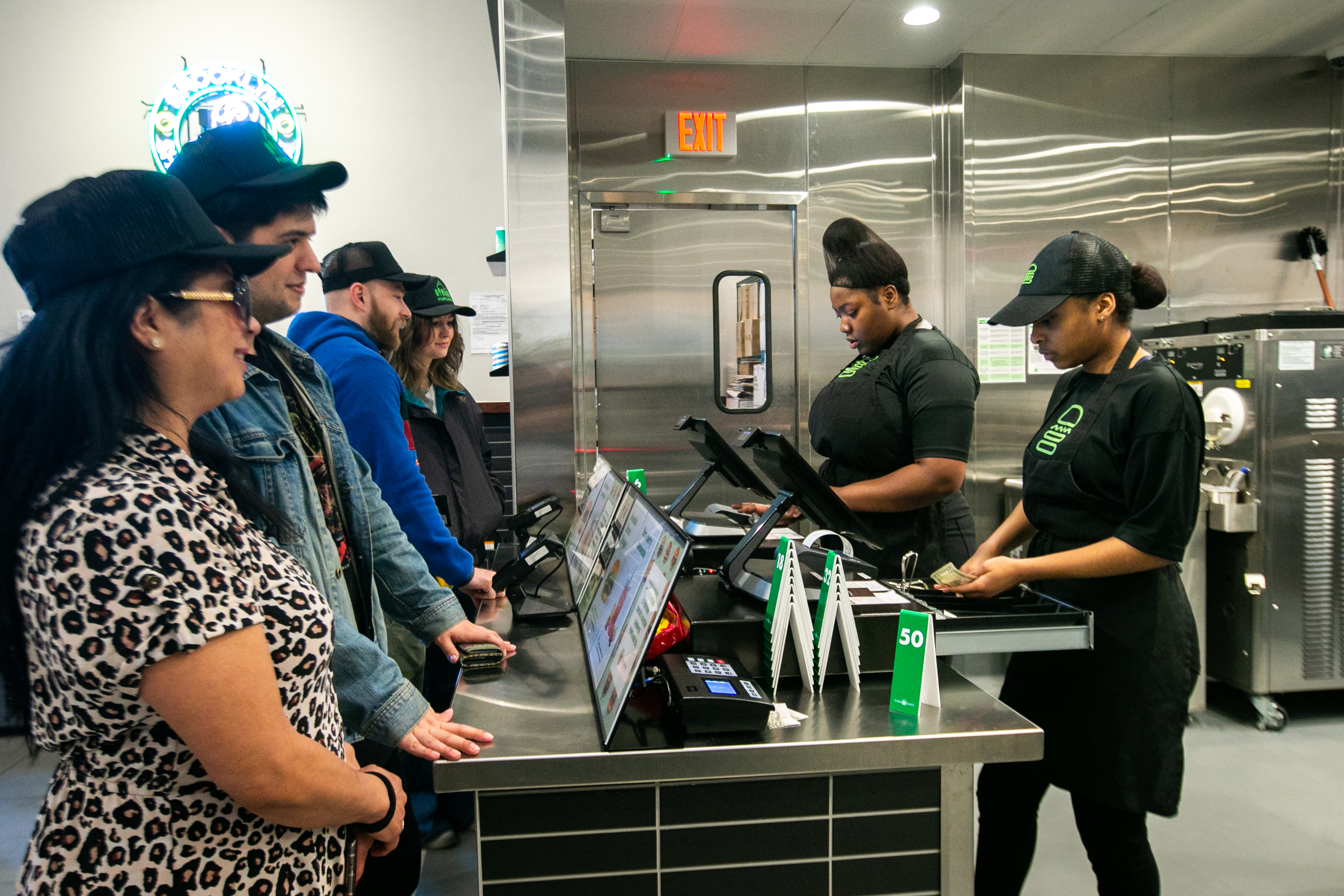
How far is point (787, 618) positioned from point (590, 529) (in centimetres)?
82

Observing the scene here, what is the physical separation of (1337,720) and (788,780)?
3707 millimetres

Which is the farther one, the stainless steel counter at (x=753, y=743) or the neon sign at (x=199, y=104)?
the neon sign at (x=199, y=104)

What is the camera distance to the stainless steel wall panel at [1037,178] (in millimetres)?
4250

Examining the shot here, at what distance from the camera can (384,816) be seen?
1113 mm

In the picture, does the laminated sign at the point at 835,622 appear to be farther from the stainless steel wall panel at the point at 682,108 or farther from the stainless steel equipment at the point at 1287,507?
the stainless steel wall panel at the point at 682,108

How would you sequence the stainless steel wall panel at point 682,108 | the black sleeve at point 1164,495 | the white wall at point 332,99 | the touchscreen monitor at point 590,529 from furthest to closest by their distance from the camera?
the white wall at point 332,99 → the stainless steel wall panel at point 682,108 → the touchscreen monitor at point 590,529 → the black sleeve at point 1164,495

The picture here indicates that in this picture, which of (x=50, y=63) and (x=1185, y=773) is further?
(x=50, y=63)

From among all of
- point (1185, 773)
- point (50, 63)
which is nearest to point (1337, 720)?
point (1185, 773)

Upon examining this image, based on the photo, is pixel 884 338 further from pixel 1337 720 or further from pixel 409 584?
pixel 1337 720

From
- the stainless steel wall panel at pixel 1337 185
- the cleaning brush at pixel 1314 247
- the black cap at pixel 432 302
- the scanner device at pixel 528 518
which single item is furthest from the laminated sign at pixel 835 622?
the stainless steel wall panel at pixel 1337 185

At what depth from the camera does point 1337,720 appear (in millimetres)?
3684

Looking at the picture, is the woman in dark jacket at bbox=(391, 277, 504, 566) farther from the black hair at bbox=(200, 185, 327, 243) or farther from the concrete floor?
the black hair at bbox=(200, 185, 327, 243)

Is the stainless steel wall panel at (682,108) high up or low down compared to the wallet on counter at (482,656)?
up

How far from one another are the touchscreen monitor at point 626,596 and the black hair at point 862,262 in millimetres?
965
